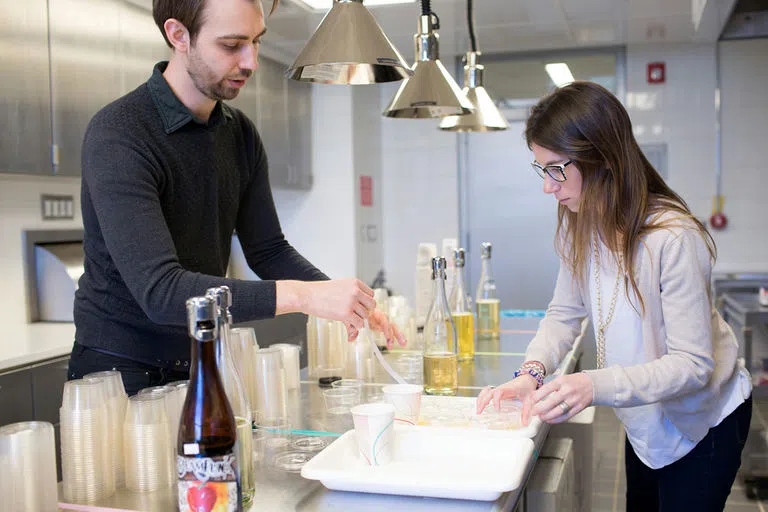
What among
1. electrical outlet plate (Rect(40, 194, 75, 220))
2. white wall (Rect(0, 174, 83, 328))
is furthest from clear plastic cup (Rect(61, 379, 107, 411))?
electrical outlet plate (Rect(40, 194, 75, 220))

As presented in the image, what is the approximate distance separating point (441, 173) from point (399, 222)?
1.64ft

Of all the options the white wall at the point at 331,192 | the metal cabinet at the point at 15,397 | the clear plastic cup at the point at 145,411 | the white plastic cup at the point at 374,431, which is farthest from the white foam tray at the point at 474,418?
the white wall at the point at 331,192

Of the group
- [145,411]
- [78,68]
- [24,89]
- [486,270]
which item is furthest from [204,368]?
[78,68]

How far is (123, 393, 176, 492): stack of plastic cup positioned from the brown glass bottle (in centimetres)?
21

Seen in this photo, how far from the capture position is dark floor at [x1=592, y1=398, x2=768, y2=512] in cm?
333

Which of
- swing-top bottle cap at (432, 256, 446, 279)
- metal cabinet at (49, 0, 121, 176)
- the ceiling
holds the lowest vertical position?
swing-top bottle cap at (432, 256, 446, 279)

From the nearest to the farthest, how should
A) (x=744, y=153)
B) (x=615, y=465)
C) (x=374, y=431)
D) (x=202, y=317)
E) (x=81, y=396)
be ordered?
(x=202, y=317)
(x=81, y=396)
(x=374, y=431)
(x=615, y=465)
(x=744, y=153)

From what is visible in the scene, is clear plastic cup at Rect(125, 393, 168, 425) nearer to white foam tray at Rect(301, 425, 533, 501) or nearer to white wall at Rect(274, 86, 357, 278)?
white foam tray at Rect(301, 425, 533, 501)

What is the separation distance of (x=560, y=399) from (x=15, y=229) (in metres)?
2.80

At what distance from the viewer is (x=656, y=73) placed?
17.6ft

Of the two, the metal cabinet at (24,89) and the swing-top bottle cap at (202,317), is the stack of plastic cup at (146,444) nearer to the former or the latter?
the swing-top bottle cap at (202,317)

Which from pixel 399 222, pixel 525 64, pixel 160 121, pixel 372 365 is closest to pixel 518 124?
pixel 525 64

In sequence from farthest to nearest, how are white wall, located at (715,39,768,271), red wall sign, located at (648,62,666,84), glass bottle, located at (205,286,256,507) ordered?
red wall sign, located at (648,62,666,84) < white wall, located at (715,39,768,271) < glass bottle, located at (205,286,256,507)

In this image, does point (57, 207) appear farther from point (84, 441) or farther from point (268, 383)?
point (84, 441)
